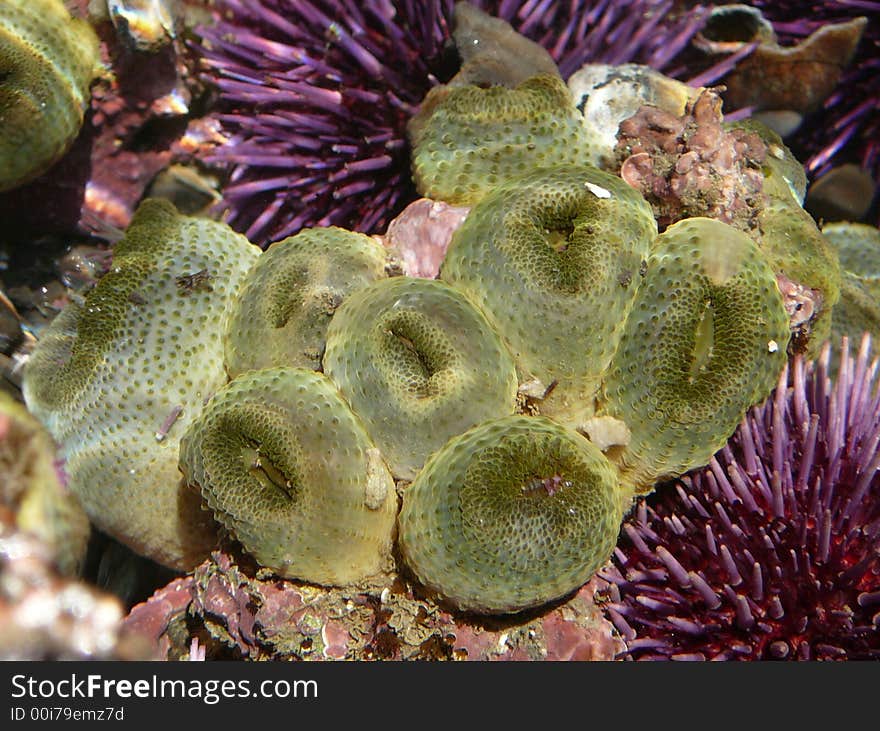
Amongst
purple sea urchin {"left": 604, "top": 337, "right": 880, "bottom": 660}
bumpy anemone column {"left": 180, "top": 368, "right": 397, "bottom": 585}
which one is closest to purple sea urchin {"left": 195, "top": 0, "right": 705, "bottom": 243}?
bumpy anemone column {"left": 180, "top": 368, "right": 397, "bottom": 585}

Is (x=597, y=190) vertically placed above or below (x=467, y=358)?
above

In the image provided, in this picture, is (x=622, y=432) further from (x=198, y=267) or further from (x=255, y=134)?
(x=255, y=134)

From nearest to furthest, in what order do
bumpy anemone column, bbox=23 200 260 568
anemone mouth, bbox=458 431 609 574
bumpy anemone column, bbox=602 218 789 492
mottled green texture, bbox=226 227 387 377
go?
anemone mouth, bbox=458 431 609 574 → bumpy anemone column, bbox=602 218 789 492 → mottled green texture, bbox=226 227 387 377 → bumpy anemone column, bbox=23 200 260 568

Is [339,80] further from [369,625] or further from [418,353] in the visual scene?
[369,625]

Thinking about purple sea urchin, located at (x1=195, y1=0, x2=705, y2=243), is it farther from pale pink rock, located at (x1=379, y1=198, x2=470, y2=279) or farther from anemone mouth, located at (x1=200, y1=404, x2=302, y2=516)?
anemone mouth, located at (x1=200, y1=404, x2=302, y2=516)

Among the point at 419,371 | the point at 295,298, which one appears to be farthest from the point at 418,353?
the point at 295,298

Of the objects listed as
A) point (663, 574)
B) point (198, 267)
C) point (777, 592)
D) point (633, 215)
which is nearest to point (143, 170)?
point (198, 267)

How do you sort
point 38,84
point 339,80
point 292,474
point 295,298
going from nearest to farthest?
point 292,474 < point 295,298 < point 38,84 < point 339,80
